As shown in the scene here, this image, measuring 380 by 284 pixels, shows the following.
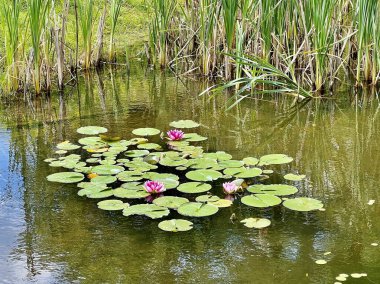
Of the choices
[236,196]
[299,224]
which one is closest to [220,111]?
[236,196]

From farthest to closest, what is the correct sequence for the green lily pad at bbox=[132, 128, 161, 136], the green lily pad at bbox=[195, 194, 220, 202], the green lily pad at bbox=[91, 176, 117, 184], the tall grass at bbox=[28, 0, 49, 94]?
the tall grass at bbox=[28, 0, 49, 94]
the green lily pad at bbox=[132, 128, 161, 136]
the green lily pad at bbox=[91, 176, 117, 184]
the green lily pad at bbox=[195, 194, 220, 202]

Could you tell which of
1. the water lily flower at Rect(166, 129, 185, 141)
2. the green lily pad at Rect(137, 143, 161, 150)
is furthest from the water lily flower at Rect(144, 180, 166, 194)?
the water lily flower at Rect(166, 129, 185, 141)

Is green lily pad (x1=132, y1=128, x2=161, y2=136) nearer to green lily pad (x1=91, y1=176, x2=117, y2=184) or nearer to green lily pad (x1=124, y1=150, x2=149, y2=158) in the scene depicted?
green lily pad (x1=124, y1=150, x2=149, y2=158)

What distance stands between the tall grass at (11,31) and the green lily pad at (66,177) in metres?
1.87

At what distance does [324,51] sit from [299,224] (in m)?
2.49

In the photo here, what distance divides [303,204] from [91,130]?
5.57ft

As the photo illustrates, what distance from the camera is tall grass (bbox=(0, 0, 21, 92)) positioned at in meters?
4.67

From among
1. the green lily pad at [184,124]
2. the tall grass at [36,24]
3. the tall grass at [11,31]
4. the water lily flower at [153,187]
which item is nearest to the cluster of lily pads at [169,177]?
the water lily flower at [153,187]

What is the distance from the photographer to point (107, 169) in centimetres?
315

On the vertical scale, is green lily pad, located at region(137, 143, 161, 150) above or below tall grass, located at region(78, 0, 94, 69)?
below

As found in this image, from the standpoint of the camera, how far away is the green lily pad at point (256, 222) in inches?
99.0

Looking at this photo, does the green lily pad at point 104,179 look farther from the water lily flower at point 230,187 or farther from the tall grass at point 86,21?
the tall grass at point 86,21

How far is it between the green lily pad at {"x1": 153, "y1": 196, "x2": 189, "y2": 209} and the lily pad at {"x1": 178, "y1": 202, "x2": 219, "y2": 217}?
1.4 inches

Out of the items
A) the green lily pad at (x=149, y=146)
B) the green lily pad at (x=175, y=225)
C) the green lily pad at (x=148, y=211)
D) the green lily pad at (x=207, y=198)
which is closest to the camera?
the green lily pad at (x=175, y=225)
